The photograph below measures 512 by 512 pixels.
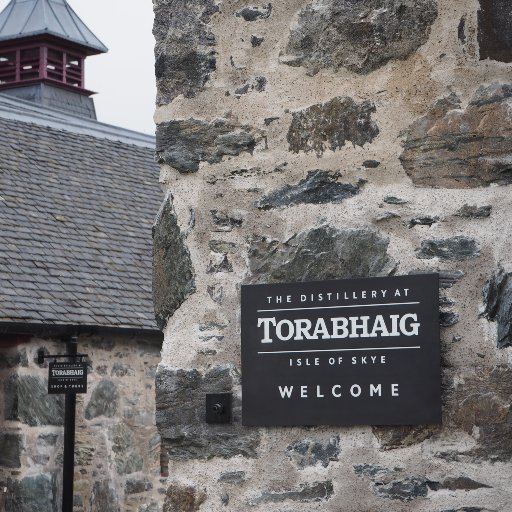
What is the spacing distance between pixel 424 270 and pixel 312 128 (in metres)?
0.55

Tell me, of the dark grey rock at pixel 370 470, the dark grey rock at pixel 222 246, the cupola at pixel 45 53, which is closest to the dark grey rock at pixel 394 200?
the dark grey rock at pixel 222 246

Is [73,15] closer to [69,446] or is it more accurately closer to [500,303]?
[69,446]

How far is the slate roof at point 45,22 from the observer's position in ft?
83.1

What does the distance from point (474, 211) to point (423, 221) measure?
0.15 meters

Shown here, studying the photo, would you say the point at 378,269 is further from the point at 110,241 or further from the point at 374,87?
the point at 110,241

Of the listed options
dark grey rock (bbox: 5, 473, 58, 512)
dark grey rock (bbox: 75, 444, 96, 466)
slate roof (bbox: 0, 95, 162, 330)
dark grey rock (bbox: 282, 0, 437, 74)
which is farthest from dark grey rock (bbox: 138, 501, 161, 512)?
dark grey rock (bbox: 282, 0, 437, 74)

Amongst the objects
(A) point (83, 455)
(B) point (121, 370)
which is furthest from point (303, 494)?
(B) point (121, 370)

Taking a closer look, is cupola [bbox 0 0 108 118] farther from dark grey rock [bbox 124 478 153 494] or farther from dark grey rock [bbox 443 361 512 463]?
dark grey rock [bbox 443 361 512 463]

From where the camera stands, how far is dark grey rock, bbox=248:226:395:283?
326 cm

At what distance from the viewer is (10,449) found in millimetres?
10641

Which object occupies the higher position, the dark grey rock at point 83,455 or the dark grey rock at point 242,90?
the dark grey rock at point 242,90

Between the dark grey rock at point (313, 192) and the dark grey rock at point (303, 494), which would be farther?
the dark grey rock at point (313, 192)

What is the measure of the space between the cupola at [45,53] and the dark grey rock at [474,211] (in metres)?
22.6

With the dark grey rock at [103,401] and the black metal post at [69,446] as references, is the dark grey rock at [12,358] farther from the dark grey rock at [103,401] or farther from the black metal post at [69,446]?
the dark grey rock at [103,401]
